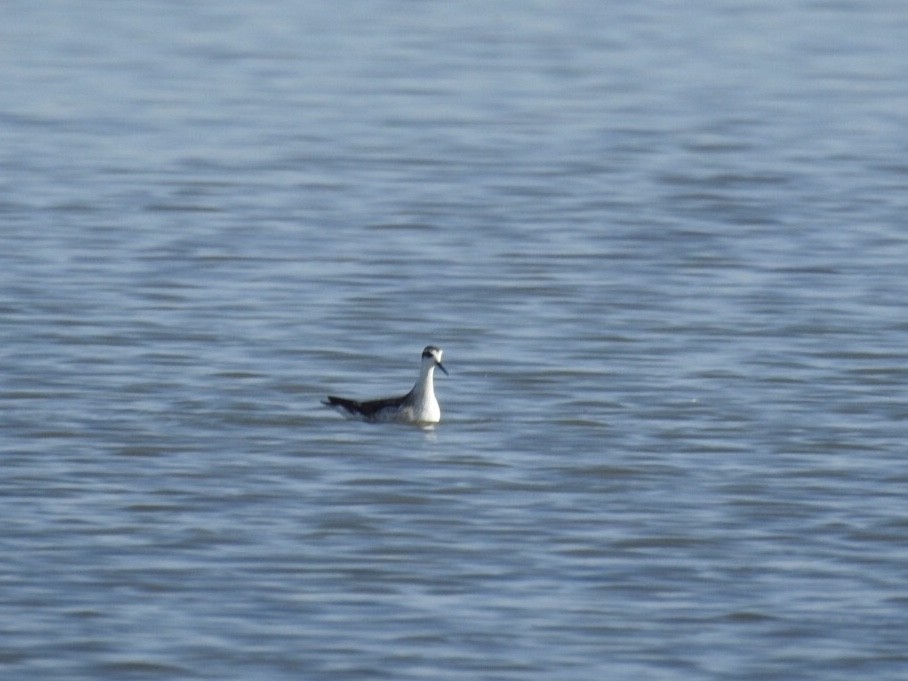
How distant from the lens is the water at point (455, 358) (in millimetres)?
11938

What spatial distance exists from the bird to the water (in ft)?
0.43

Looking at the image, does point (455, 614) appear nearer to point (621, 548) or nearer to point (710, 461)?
point (621, 548)

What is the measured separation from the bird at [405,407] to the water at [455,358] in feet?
0.43

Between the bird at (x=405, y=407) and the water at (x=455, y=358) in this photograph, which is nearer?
the water at (x=455, y=358)

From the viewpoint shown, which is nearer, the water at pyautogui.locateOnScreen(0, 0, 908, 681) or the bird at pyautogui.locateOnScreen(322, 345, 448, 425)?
the water at pyautogui.locateOnScreen(0, 0, 908, 681)

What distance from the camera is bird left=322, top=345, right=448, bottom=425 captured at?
A: 15703 mm

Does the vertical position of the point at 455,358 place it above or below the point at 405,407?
above

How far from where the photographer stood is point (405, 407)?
15.7m

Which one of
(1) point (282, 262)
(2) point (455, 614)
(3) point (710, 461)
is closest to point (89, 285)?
(1) point (282, 262)

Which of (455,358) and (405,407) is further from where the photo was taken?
(455,358)

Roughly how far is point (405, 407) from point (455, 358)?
6.65ft

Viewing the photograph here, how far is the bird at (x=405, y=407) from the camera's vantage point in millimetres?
15703

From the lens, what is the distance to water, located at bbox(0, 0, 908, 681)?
11.9m

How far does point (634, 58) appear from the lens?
32.2 meters
